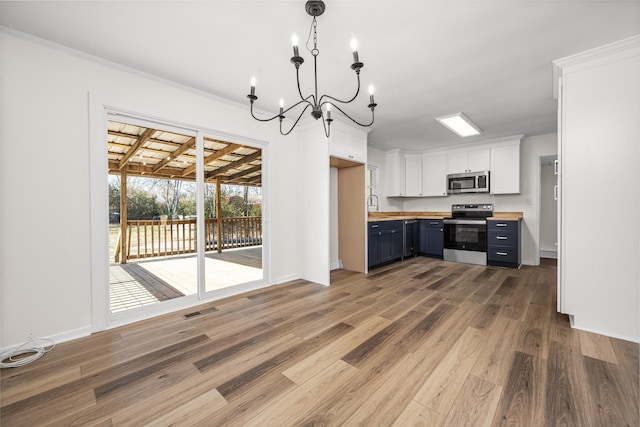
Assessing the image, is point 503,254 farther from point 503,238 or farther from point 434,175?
Result: point 434,175

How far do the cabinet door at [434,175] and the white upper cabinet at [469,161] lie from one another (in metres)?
0.15

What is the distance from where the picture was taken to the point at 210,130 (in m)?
3.16

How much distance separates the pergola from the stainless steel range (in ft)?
13.0

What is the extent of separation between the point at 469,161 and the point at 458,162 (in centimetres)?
21

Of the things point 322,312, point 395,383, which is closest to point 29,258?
point 322,312

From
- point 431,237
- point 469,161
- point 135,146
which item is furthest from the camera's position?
point 431,237

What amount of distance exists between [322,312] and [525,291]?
273 centimetres

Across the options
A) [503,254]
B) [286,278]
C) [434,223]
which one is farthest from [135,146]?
[503,254]

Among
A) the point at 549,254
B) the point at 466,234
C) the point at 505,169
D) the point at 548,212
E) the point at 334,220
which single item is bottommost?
the point at 549,254

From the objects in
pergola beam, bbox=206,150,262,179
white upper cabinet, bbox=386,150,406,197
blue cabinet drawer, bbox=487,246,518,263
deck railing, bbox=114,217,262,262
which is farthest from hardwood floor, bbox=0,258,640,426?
white upper cabinet, bbox=386,150,406,197

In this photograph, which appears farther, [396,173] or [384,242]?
[396,173]

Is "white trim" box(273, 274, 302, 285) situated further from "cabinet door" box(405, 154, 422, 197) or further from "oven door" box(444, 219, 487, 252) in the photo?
"cabinet door" box(405, 154, 422, 197)

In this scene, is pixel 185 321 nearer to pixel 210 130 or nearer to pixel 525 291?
pixel 210 130

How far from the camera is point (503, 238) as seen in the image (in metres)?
4.72
